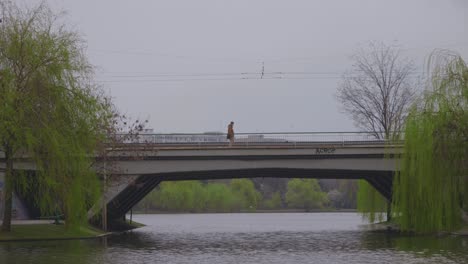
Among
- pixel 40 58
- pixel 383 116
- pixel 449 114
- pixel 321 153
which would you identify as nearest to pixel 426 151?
pixel 449 114

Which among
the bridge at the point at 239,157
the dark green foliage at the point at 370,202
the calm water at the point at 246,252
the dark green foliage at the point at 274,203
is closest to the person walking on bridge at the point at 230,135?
the bridge at the point at 239,157

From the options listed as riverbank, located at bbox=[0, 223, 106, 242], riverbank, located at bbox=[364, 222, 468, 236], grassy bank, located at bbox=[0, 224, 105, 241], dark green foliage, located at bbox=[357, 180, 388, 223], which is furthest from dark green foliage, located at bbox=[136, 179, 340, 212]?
grassy bank, located at bbox=[0, 224, 105, 241]

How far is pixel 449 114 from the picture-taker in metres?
47.1

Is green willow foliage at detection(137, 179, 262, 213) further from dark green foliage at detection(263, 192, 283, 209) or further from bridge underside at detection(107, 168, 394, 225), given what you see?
bridge underside at detection(107, 168, 394, 225)

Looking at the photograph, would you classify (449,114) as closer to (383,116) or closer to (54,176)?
(54,176)

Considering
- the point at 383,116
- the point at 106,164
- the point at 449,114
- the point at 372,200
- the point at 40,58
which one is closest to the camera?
the point at 40,58

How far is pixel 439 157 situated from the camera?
46812mm

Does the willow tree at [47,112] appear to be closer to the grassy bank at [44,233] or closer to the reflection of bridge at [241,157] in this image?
the grassy bank at [44,233]

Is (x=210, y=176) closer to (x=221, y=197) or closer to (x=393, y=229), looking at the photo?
(x=393, y=229)

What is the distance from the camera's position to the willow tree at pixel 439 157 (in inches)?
1831

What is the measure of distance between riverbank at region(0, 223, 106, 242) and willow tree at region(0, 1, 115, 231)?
1146mm

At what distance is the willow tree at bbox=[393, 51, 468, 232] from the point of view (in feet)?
153

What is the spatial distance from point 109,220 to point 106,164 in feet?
52.8

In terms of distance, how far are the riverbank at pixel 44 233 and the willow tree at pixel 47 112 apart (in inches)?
45.1
